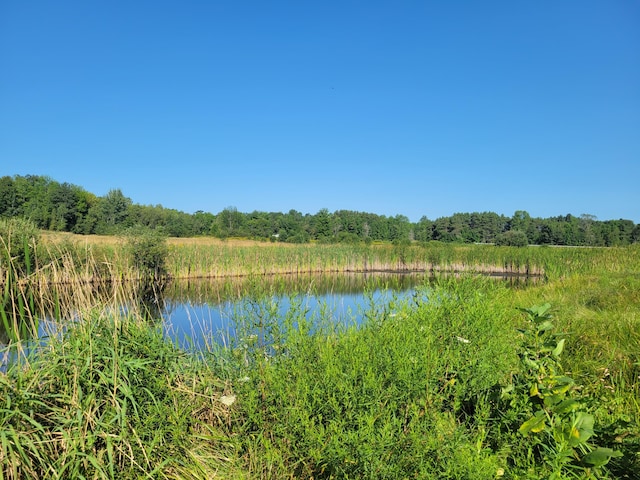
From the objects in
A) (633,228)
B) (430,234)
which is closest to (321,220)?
(430,234)

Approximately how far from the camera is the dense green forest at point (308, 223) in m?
40.5

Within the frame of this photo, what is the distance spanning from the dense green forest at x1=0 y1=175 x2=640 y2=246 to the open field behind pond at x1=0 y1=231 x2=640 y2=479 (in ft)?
98.7

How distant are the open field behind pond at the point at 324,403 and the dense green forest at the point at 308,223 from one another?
98.7 feet

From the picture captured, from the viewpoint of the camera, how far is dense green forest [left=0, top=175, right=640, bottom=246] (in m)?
40.5

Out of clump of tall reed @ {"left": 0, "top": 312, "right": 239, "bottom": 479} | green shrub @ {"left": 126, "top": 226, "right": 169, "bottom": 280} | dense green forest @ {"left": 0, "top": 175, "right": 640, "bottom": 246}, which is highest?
dense green forest @ {"left": 0, "top": 175, "right": 640, "bottom": 246}

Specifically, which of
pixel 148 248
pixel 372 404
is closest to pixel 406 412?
pixel 372 404

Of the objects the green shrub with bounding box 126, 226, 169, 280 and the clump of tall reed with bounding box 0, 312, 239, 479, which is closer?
the clump of tall reed with bounding box 0, 312, 239, 479

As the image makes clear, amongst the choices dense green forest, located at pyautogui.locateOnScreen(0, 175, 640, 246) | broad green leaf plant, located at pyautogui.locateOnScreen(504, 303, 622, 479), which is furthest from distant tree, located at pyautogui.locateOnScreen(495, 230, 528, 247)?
broad green leaf plant, located at pyautogui.locateOnScreen(504, 303, 622, 479)

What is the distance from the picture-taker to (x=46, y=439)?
2.52 metres

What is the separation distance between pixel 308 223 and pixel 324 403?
72613 millimetres

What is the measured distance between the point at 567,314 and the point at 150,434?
5.47 metres

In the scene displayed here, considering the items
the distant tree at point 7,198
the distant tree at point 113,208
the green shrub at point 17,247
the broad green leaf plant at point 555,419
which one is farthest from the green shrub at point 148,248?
the broad green leaf plant at point 555,419

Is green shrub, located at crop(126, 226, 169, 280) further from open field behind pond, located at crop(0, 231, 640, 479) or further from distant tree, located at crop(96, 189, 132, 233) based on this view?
distant tree, located at crop(96, 189, 132, 233)

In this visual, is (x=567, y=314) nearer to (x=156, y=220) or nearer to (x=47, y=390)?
(x=47, y=390)
